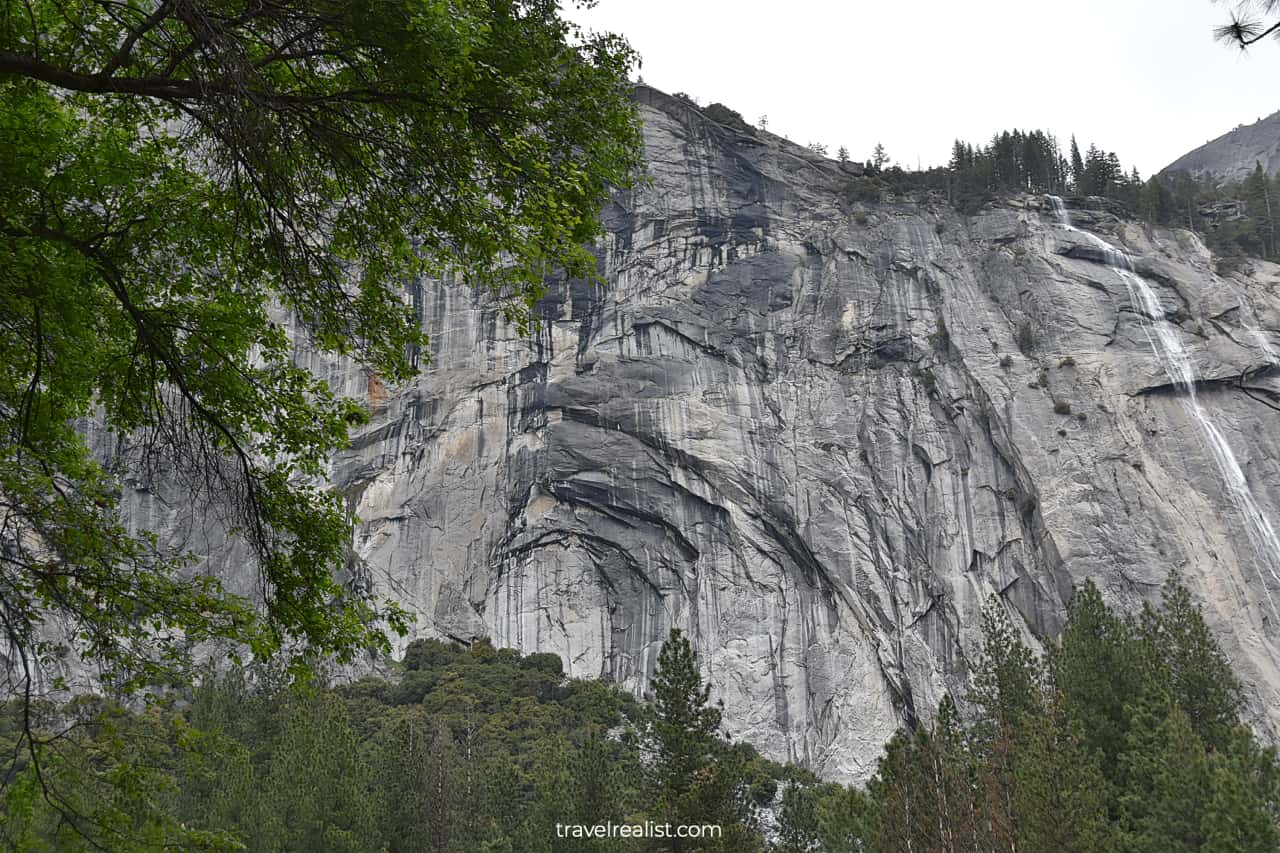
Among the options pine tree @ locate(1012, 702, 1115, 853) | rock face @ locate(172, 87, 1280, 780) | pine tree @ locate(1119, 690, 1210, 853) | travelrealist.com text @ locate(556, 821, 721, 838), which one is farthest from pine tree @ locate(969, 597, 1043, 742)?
rock face @ locate(172, 87, 1280, 780)

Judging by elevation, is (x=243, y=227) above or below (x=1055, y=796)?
above

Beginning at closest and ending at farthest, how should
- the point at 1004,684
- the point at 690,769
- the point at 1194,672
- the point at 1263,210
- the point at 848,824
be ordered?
the point at 690,769
the point at 848,824
the point at 1194,672
the point at 1004,684
the point at 1263,210

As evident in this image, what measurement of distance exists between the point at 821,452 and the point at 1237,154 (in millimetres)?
87490

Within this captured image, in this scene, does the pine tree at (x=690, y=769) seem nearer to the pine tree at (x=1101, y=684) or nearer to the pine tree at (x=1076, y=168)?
the pine tree at (x=1101, y=684)

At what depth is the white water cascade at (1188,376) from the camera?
42.8 meters

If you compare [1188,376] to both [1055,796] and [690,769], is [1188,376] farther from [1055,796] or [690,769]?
[690,769]

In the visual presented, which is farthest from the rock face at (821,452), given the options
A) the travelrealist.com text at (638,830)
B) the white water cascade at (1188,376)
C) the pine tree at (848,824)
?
the travelrealist.com text at (638,830)

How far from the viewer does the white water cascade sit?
42.8m

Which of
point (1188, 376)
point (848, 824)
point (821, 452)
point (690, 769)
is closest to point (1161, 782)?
point (848, 824)

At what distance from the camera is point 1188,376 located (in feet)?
158

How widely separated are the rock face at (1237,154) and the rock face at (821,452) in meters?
59.5

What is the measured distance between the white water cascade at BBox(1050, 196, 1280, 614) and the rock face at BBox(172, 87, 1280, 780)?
0.24 metres

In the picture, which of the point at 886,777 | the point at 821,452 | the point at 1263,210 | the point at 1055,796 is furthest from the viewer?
the point at 1263,210

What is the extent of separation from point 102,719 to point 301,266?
258 cm
